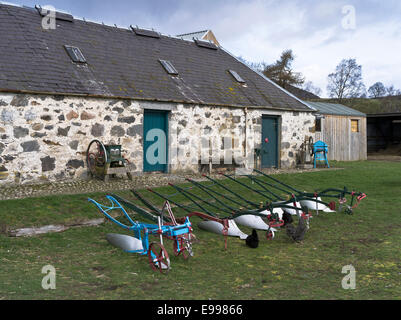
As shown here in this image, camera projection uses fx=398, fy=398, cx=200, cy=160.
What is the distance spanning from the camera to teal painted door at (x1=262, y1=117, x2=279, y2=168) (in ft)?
52.5

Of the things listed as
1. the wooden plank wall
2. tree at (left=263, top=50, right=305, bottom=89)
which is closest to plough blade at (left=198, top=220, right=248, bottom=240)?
the wooden plank wall

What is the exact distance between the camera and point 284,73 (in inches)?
1265

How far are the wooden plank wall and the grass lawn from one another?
14830 millimetres

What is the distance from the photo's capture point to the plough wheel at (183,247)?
5273mm

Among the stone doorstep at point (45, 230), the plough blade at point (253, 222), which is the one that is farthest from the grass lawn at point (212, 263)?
the plough blade at point (253, 222)

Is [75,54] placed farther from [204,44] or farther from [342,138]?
[342,138]

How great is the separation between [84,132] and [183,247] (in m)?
7.21

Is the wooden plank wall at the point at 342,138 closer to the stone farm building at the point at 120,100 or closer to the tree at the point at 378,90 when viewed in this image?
the stone farm building at the point at 120,100

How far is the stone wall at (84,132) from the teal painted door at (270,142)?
810 mm

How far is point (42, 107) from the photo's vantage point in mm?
10648

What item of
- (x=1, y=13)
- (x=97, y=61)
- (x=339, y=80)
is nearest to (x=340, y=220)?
(x=97, y=61)
